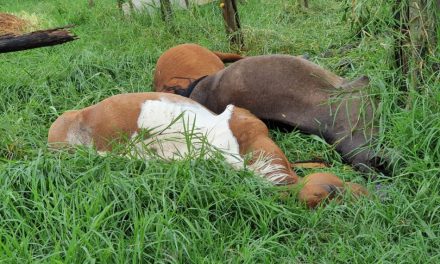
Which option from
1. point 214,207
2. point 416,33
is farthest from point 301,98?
point 214,207

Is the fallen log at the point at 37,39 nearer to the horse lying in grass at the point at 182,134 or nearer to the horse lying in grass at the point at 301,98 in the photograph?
the horse lying in grass at the point at 182,134

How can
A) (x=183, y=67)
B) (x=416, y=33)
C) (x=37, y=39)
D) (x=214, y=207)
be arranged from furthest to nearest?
(x=183, y=67)
(x=37, y=39)
(x=416, y=33)
(x=214, y=207)

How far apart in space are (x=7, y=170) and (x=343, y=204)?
1692mm

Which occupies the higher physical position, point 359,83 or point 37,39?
point 37,39

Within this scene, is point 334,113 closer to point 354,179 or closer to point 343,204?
point 354,179

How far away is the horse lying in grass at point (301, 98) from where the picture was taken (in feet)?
13.9

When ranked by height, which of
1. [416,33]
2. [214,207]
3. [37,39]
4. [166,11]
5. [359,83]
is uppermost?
[37,39]

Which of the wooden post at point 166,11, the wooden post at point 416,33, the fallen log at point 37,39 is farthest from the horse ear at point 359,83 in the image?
the wooden post at point 166,11

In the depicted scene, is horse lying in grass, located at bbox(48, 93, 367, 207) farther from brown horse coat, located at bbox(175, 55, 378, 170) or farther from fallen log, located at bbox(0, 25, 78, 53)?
fallen log, located at bbox(0, 25, 78, 53)

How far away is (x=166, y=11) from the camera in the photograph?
7.09m

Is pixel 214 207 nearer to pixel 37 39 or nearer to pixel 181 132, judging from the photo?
pixel 181 132

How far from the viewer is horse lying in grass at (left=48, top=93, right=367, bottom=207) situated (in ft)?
11.9

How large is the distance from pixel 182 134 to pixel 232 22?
8.88 feet

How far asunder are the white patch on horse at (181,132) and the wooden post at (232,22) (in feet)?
6.90
